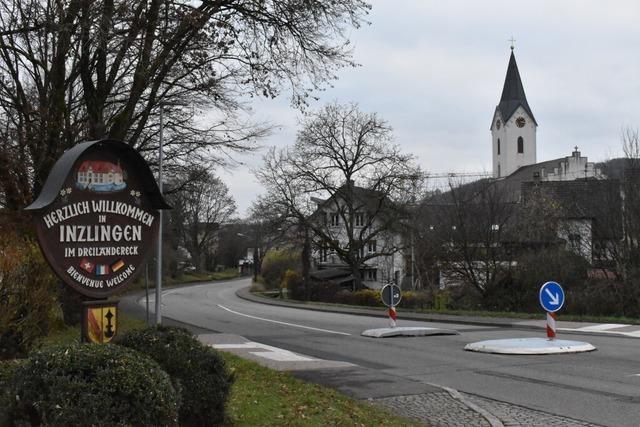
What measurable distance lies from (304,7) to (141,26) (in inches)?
157

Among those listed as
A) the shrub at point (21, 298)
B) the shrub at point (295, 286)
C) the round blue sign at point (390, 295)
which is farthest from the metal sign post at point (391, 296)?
the shrub at point (295, 286)

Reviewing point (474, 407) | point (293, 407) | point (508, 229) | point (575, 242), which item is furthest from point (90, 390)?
point (508, 229)

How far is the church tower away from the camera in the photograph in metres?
116

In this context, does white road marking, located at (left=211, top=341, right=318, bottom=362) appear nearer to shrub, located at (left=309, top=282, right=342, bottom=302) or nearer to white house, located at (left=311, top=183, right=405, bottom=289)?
shrub, located at (left=309, top=282, right=342, bottom=302)

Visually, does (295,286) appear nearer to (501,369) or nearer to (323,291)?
(323,291)

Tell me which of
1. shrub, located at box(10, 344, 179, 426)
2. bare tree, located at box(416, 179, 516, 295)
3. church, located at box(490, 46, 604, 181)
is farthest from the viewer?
church, located at box(490, 46, 604, 181)

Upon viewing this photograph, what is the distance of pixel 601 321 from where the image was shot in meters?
22.5

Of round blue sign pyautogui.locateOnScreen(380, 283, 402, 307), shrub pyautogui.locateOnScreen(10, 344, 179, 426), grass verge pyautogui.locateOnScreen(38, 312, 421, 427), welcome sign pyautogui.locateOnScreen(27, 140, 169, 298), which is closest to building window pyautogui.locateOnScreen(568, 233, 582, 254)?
round blue sign pyautogui.locateOnScreen(380, 283, 402, 307)

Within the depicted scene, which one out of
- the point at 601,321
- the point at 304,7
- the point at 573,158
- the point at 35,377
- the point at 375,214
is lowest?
the point at 601,321

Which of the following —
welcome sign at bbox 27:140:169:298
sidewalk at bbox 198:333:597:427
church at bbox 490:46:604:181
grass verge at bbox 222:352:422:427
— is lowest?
sidewalk at bbox 198:333:597:427

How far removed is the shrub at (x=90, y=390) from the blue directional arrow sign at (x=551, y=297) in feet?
38.4

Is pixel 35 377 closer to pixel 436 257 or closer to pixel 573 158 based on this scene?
pixel 436 257

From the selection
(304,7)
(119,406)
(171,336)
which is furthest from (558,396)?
(304,7)

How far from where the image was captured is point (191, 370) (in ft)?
21.2
